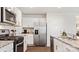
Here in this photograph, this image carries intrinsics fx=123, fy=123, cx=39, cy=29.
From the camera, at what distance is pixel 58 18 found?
6.20 m

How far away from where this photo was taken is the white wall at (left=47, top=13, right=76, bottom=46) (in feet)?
20.2

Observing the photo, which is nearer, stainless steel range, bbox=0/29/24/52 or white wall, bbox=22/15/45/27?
stainless steel range, bbox=0/29/24/52

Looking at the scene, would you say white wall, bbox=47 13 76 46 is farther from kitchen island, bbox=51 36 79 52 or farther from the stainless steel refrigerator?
kitchen island, bbox=51 36 79 52

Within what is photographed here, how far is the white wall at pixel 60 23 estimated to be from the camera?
20.2ft

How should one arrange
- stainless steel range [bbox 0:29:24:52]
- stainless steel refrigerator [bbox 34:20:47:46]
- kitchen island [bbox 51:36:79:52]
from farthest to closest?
stainless steel refrigerator [bbox 34:20:47:46]
stainless steel range [bbox 0:29:24:52]
kitchen island [bbox 51:36:79:52]

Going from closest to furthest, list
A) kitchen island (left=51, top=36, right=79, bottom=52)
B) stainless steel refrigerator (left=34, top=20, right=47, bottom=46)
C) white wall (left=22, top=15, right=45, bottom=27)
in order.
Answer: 1. kitchen island (left=51, top=36, right=79, bottom=52)
2. stainless steel refrigerator (left=34, top=20, right=47, bottom=46)
3. white wall (left=22, top=15, right=45, bottom=27)

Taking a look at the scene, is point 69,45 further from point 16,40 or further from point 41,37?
point 41,37

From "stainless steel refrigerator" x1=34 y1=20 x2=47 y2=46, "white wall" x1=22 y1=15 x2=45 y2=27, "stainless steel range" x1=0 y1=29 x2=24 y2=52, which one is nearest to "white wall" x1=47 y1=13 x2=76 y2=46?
"stainless steel refrigerator" x1=34 y1=20 x2=47 y2=46

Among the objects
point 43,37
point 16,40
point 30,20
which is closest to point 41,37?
point 43,37

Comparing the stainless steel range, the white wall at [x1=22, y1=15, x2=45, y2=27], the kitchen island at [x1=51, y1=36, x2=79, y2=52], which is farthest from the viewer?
the white wall at [x1=22, y1=15, x2=45, y2=27]

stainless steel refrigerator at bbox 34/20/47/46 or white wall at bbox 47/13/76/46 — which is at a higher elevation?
white wall at bbox 47/13/76/46
